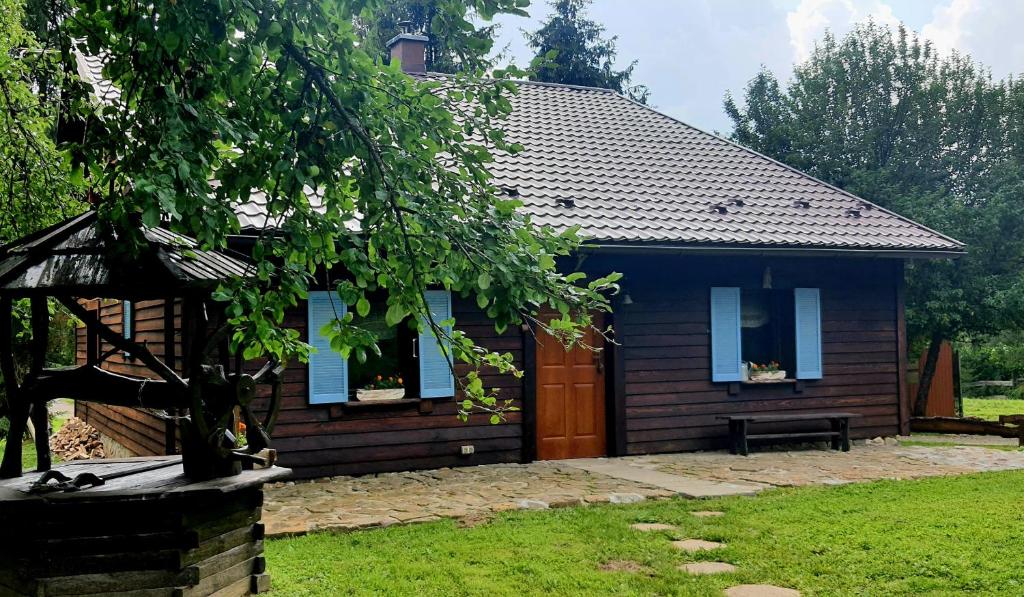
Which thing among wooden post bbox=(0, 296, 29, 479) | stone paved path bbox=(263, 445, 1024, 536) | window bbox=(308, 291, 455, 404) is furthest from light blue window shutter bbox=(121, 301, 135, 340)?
wooden post bbox=(0, 296, 29, 479)

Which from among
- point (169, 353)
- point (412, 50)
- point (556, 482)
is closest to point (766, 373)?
point (556, 482)

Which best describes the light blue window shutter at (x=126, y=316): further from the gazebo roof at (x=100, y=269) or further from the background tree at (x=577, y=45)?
the background tree at (x=577, y=45)

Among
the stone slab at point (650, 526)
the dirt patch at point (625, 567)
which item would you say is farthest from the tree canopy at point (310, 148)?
the stone slab at point (650, 526)

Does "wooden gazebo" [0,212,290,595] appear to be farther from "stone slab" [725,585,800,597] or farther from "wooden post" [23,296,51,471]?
"stone slab" [725,585,800,597]

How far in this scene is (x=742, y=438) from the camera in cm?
1052

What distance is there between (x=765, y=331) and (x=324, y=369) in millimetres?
5879

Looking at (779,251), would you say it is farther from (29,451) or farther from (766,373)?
(29,451)

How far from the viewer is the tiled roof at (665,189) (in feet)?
34.0

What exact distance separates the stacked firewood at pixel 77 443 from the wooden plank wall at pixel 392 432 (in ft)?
16.2

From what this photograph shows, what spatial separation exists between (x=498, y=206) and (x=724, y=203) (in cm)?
883

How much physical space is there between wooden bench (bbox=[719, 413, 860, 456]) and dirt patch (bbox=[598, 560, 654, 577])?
5.23 metres

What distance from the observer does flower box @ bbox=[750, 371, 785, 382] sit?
11.2 meters

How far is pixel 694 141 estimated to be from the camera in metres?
13.8

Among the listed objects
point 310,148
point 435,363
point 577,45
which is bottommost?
point 435,363
